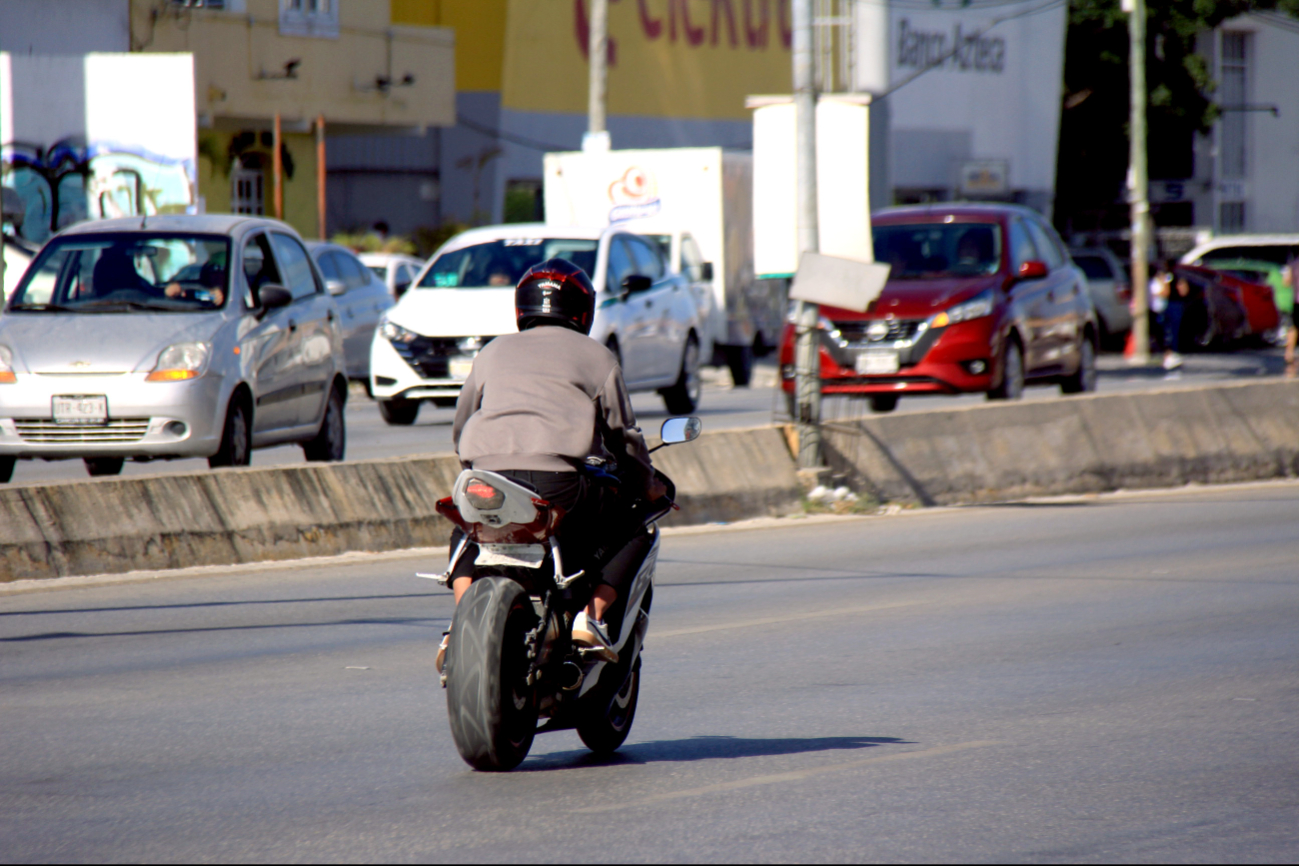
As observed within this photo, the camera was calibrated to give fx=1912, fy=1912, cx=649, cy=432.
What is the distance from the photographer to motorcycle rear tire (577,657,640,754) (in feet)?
20.0

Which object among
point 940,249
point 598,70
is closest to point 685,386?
point 940,249

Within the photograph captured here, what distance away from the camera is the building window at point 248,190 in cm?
3114

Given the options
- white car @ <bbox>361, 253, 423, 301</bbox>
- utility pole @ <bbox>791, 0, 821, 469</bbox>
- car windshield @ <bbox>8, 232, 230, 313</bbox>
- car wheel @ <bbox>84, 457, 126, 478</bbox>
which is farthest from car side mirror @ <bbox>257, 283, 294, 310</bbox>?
white car @ <bbox>361, 253, 423, 301</bbox>

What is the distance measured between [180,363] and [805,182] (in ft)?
15.0

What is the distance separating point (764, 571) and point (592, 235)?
335 inches

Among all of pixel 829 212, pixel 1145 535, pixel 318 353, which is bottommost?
pixel 1145 535

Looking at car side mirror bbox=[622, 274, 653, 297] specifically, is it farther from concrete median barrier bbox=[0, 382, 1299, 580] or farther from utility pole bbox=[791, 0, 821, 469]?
concrete median barrier bbox=[0, 382, 1299, 580]

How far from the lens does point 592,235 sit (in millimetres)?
18828

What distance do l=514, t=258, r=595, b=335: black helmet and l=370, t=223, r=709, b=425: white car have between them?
11080mm

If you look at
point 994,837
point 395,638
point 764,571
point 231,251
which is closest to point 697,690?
point 395,638

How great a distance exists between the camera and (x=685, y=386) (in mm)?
20562

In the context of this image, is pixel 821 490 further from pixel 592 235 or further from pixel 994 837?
pixel 994 837

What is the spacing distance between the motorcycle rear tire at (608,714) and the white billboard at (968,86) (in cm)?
4276

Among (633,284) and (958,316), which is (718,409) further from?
(958,316)
